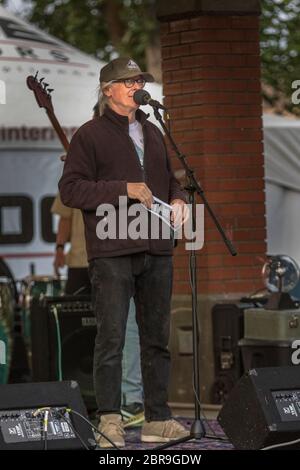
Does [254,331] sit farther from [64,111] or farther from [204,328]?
[64,111]

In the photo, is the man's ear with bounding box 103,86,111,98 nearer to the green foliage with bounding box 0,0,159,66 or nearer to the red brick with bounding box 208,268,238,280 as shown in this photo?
the red brick with bounding box 208,268,238,280

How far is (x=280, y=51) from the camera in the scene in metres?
15.9

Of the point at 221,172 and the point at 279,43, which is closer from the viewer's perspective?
the point at 221,172

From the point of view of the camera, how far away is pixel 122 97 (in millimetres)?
6809

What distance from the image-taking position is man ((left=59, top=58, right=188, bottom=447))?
6.66m

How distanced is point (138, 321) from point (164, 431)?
0.61 meters

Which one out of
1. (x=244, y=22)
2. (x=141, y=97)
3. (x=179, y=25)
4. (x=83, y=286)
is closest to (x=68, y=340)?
(x=83, y=286)

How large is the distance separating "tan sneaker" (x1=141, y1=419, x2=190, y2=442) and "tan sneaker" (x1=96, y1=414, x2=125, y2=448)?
0.26 metres

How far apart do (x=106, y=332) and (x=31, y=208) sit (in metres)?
7.00

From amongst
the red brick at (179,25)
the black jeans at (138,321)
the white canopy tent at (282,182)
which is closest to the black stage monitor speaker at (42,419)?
the black jeans at (138,321)

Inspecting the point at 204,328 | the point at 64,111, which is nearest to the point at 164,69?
the point at 204,328

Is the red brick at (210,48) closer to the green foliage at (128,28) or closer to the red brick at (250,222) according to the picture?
the red brick at (250,222)

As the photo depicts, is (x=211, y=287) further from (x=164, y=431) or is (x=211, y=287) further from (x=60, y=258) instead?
(x=164, y=431)

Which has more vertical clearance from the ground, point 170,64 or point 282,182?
point 170,64
